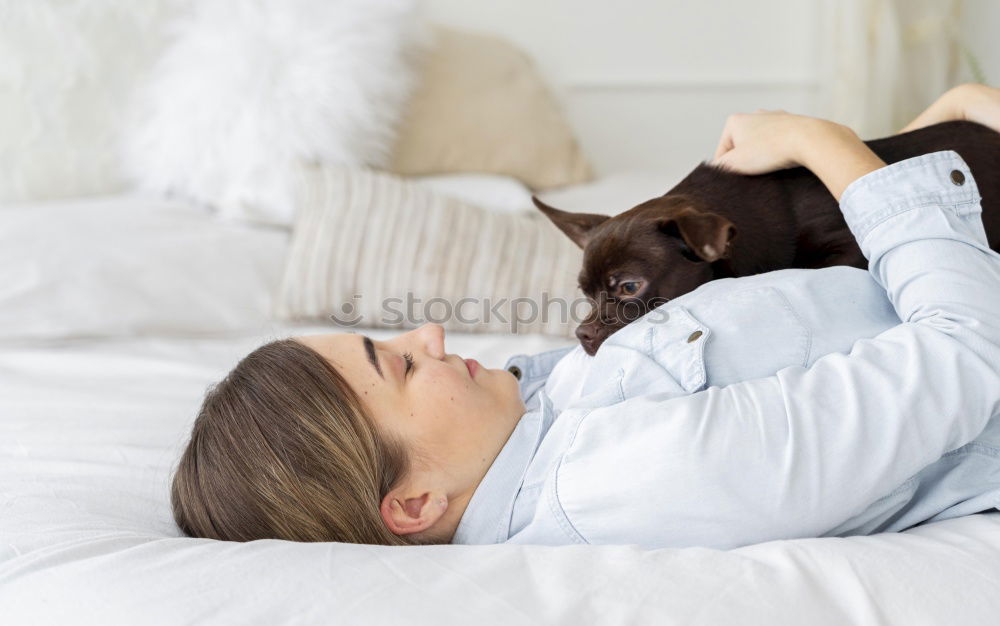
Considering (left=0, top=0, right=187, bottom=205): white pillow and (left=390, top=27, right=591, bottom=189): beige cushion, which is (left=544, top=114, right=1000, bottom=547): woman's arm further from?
(left=0, top=0, right=187, bottom=205): white pillow

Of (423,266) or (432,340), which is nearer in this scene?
(432,340)

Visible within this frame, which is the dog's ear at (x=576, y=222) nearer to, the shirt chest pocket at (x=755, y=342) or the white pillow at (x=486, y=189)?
the shirt chest pocket at (x=755, y=342)

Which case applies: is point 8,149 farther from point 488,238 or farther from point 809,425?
point 809,425

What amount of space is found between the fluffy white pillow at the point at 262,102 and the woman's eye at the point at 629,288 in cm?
122

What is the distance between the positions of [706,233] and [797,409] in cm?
33

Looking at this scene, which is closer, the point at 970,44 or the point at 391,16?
the point at 391,16

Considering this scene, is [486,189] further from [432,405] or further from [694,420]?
[694,420]

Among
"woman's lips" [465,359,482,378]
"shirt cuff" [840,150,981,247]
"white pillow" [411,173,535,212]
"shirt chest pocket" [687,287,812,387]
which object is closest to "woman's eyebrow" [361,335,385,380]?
"woman's lips" [465,359,482,378]

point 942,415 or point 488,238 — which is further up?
point 942,415

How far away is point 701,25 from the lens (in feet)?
10.4

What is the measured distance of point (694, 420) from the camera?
892 mm

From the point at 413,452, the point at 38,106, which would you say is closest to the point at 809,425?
the point at 413,452

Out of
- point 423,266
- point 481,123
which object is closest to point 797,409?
point 423,266

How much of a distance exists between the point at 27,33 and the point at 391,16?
94 cm
